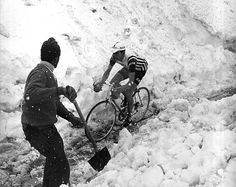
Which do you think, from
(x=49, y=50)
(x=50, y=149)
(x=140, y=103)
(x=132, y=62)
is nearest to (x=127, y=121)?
(x=140, y=103)

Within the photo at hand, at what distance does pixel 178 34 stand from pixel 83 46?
4.40 meters

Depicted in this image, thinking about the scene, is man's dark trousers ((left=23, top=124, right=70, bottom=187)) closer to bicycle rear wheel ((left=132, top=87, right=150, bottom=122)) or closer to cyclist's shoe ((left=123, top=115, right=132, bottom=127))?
cyclist's shoe ((left=123, top=115, right=132, bottom=127))

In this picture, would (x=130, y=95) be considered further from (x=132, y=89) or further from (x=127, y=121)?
(x=127, y=121)

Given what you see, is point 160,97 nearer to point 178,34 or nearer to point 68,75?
point 68,75

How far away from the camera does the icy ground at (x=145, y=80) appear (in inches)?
199

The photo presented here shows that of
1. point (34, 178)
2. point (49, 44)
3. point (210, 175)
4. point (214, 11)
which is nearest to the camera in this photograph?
point (210, 175)

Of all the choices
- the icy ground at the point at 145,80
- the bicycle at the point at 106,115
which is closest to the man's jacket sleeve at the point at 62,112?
the icy ground at the point at 145,80

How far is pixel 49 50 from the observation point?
195 inches

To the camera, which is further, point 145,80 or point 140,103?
point 145,80

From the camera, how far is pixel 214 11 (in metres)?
14.8

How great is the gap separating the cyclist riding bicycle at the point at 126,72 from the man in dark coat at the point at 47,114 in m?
2.76

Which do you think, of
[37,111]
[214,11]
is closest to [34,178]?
[37,111]

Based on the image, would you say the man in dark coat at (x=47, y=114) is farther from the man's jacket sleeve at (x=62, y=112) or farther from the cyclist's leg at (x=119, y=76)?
the cyclist's leg at (x=119, y=76)

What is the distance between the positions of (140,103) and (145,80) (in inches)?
41.7
